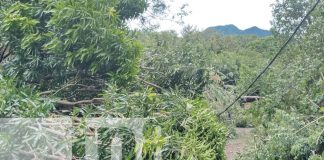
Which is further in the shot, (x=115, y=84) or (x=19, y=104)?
(x=115, y=84)

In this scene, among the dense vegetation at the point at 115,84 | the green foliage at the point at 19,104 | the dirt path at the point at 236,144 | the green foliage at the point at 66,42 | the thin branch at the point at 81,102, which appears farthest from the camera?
the dirt path at the point at 236,144

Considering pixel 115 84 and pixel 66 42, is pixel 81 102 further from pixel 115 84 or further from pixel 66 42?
pixel 66 42

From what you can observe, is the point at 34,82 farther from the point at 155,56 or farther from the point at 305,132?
the point at 305,132

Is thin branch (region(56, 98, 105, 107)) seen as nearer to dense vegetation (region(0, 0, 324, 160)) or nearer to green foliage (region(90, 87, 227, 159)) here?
dense vegetation (region(0, 0, 324, 160))

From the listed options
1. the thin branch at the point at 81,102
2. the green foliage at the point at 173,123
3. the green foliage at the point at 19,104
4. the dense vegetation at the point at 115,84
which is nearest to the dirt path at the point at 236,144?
the dense vegetation at the point at 115,84

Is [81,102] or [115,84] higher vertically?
[115,84]

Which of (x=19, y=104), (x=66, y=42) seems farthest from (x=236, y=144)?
(x=19, y=104)

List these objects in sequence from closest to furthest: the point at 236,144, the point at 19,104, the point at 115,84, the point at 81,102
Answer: the point at 19,104, the point at 115,84, the point at 81,102, the point at 236,144

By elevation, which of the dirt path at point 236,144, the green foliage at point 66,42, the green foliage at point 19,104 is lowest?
the dirt path at point 236,144

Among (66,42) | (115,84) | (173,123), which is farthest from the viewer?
(115,84)

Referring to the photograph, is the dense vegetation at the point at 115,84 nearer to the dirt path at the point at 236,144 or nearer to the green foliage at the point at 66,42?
the green foliage at the point at 66,42

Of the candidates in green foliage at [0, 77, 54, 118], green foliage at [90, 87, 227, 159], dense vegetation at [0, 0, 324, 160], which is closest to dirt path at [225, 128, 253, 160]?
dense vegetation at [0, 0, 324, 160]

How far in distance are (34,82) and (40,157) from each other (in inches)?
52.9

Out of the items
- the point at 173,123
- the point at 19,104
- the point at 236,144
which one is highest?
the point at 19,104
